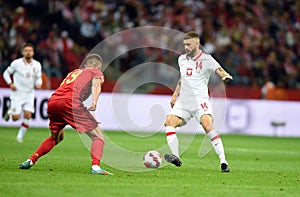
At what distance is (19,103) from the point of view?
59.8ft

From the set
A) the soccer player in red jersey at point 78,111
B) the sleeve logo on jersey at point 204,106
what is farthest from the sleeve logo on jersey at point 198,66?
the soccer player in red jersey at point 78,111

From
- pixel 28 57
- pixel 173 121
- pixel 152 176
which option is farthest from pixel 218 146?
pixel 28 57

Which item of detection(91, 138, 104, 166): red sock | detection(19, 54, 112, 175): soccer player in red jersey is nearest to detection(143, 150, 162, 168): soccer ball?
detection(19, 54, 112, 175): soccer player in red jersey

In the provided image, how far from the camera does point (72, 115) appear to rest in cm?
1088

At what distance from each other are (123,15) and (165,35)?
1834 millimetres

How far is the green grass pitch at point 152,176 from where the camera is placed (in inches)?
356

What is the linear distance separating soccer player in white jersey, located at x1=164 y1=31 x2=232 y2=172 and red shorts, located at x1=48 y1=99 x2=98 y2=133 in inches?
74.5

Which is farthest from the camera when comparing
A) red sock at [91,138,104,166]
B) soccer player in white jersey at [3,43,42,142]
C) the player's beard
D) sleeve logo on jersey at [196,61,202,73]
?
soccer player in white jersey at [3,43,42,142]

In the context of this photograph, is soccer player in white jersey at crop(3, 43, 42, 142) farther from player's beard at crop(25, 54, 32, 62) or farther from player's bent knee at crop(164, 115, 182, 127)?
player's bent knee at crop(164, 115, 182, 127)

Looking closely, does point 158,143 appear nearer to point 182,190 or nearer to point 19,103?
point 19,103

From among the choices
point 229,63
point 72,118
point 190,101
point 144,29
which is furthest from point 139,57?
point 72,118

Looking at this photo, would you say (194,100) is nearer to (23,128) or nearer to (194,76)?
(194,76)

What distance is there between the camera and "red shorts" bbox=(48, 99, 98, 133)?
1081cm

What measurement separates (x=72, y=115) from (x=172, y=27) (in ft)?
54.2
